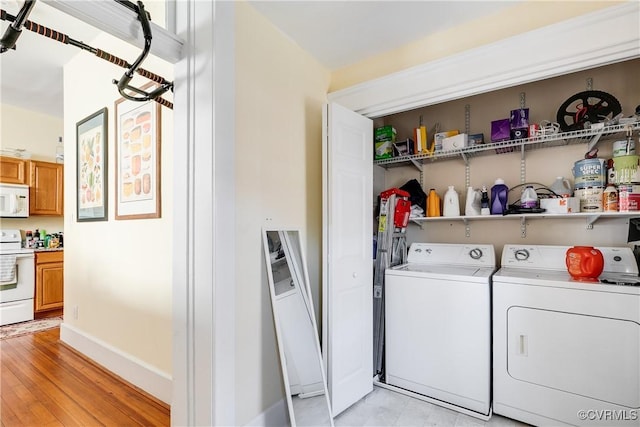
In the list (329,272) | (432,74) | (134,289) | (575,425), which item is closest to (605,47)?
(432,74)

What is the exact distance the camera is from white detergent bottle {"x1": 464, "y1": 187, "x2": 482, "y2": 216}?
2.41 metres

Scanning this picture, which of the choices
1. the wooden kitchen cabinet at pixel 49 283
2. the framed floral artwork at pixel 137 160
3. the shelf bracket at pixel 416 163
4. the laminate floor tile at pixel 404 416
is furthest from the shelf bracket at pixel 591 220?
the wooden kitchen cabinet at pixel 49 283

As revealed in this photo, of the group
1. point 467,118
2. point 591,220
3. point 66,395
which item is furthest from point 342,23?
point 66,395

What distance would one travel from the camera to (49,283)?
405 centimetres

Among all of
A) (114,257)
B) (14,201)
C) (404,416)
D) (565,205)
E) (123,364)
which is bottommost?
(404,416)

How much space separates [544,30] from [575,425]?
2.24 meters

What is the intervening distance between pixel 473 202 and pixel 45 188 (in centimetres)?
543

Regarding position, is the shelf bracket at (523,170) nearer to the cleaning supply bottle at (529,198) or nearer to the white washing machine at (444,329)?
the cleaning supply bottle at (529,198)

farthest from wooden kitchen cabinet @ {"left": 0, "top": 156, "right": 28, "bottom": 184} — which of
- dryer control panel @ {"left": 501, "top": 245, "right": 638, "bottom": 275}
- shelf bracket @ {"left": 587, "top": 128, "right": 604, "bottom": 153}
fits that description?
shelf bracket @ {"left": 587, "top": 128, "right": 604, "bottom": 153}

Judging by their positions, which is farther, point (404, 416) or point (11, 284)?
point (11, 284)

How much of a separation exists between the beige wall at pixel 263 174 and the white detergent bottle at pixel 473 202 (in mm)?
1284

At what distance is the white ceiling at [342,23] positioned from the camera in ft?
5.79

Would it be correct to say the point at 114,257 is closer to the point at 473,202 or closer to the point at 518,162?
the point at 473,202

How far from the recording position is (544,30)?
5.39 feet
